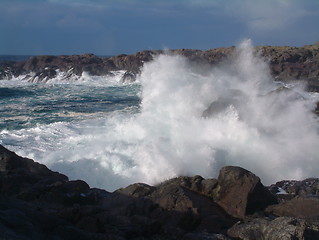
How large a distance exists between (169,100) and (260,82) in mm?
8973

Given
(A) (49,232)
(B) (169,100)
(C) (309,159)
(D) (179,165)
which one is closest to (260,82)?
(B) (169,100)

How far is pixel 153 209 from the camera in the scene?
5.68 metres

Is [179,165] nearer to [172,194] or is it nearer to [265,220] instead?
[172,194]

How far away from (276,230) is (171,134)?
24.8 ft

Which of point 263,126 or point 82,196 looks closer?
point 82,196

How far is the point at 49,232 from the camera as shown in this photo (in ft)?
13.2

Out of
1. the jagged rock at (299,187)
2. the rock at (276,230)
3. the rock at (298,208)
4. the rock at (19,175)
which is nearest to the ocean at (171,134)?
the jagged rock at (299,187)

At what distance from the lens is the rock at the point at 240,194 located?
6.07 m

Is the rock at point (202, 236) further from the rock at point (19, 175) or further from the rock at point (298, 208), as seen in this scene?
the rock at point (19, 175)

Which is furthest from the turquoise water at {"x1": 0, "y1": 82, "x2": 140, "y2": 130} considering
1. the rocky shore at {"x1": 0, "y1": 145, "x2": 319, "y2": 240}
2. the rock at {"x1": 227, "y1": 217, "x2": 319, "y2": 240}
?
the rock at {"x1": 227, "y1": 217, "x2": 319, "y2": 240}

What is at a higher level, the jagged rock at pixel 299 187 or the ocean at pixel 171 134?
→ the ocean at pixel 171 134

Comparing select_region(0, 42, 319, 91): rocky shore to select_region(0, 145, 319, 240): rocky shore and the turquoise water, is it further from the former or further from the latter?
select_region(0, 145, 319, 240): rocky shore

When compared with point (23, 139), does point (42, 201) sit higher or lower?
lower

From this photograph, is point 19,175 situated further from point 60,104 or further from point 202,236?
point 60,104
